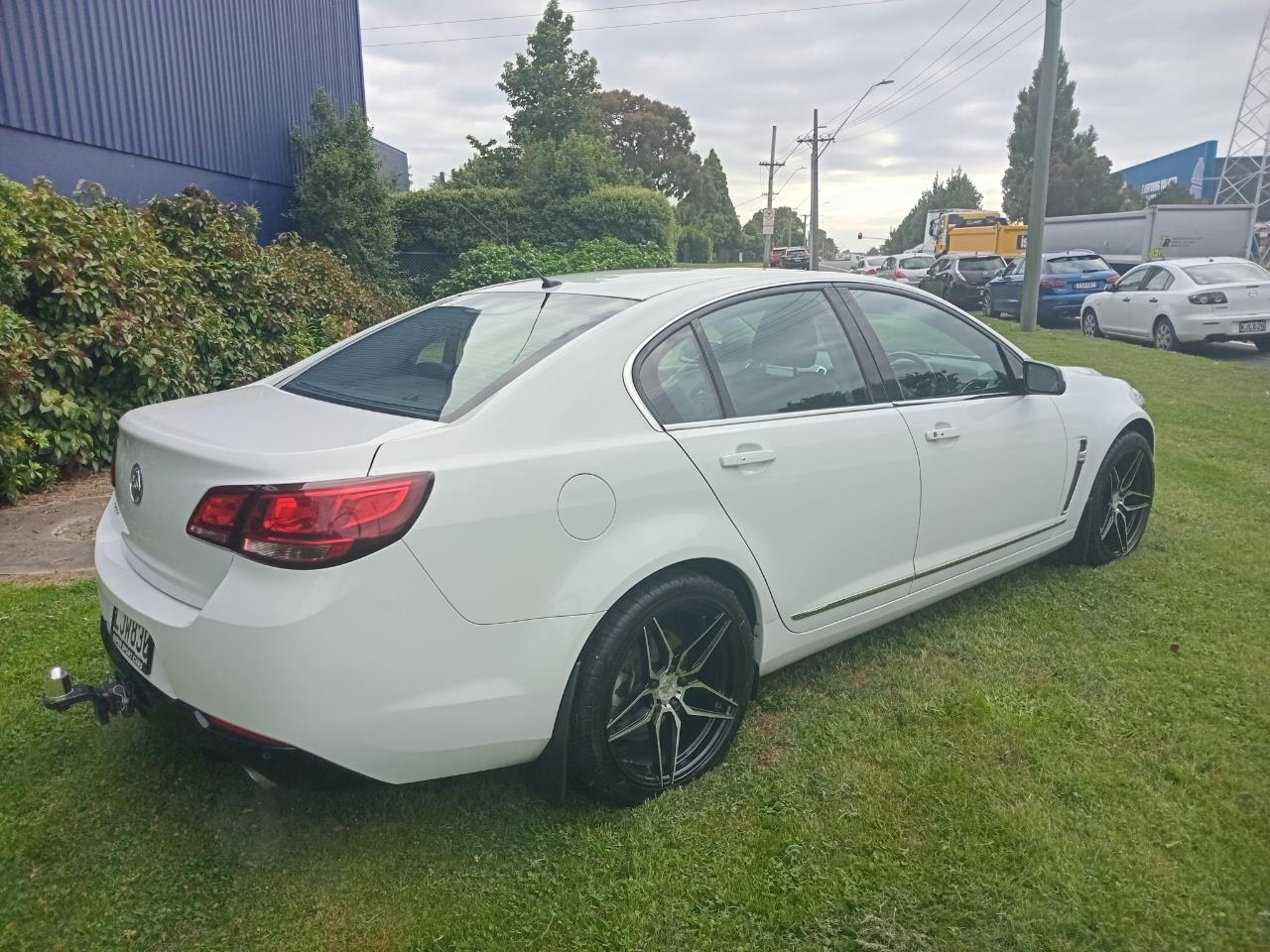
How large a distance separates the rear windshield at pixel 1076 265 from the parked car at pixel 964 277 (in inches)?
99.4

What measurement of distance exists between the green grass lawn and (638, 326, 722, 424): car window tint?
117 cm

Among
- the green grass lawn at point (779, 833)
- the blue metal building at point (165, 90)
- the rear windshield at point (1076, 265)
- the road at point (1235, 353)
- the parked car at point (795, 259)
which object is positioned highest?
the blue metal building at point (165, 90)

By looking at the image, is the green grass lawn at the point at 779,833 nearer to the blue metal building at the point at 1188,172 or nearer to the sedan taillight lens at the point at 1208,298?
the sedan taillight lens at the point at 1208,298

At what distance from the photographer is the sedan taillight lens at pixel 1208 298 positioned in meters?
12.9

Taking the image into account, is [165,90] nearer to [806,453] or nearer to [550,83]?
[806,453]

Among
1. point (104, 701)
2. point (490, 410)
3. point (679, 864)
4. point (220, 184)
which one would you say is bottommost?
point (679, 864)

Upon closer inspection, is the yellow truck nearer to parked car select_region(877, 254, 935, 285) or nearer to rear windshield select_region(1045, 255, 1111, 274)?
parked car select_region(877, 254, 935, 285)

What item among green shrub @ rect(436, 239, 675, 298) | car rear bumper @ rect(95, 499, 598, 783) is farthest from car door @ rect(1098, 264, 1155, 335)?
car rear bumper @ rect(95, 499, 598, 783)

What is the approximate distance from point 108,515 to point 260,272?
6257 mm

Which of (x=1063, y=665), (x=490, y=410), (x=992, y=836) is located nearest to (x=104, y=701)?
(x=490, y=410)

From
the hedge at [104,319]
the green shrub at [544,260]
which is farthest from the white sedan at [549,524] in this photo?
the green shrub at [544,260]

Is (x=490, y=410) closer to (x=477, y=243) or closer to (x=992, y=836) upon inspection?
(x=992, y=836)

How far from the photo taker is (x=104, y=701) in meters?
2.49

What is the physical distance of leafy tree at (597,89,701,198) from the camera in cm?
6912
